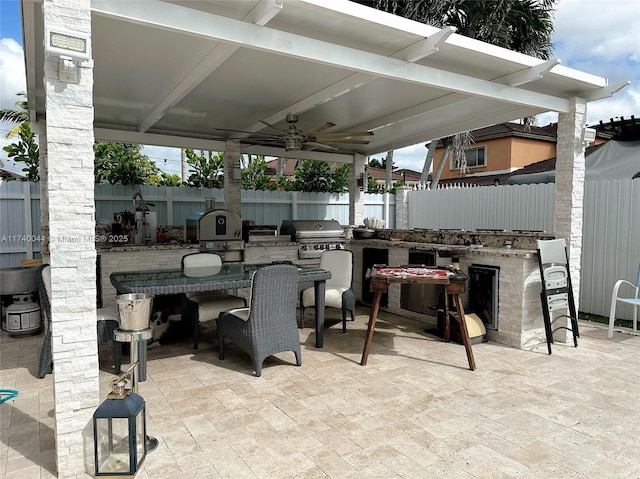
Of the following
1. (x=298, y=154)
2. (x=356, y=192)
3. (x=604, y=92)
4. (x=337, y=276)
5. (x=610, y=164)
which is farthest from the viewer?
(x=356, y=192)

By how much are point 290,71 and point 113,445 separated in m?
3.40

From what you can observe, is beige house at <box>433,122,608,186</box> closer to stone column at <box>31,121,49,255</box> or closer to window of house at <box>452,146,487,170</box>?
window of house at <box>452,146,487,170</box>

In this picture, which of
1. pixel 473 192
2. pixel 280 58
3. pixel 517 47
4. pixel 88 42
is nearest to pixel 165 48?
pixel 280 58

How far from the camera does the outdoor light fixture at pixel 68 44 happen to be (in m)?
2.13

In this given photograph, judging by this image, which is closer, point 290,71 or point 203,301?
point 290,71

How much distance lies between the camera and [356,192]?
856 cm

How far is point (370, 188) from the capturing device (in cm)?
1116

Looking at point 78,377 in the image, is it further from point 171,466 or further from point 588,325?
point 588,325

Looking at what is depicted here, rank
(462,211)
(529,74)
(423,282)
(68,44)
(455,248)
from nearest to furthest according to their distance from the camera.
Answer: (68,44) → (423,282) → (529,74) → (455,248) → (462,211)

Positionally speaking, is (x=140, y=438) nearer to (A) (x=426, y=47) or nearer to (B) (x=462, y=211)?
(A) (x=426, y=47)

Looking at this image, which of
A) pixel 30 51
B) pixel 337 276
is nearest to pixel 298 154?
pixel 337 276

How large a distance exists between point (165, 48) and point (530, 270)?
160 inches

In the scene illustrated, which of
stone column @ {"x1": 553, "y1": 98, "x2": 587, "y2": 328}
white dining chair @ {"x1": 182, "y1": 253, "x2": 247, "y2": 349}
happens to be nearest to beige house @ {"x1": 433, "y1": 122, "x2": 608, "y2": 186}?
stone column @ {"x1": 553, "y1": 98, "x2": 587, "y2": 328}

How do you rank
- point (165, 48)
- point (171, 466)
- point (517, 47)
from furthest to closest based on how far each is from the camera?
point (517, 47)
point (165, 48)
point (171, 466)
